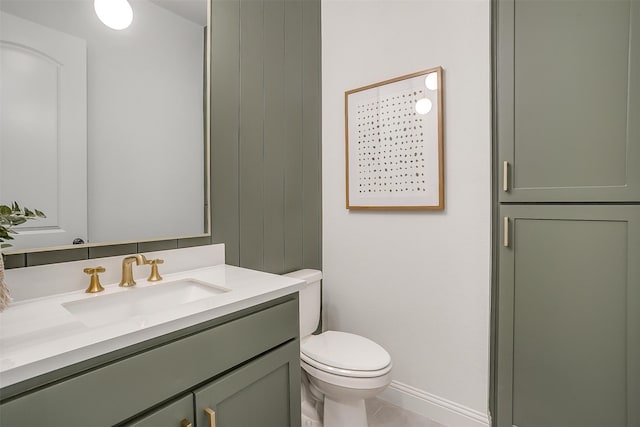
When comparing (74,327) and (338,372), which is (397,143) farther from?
(74,327)

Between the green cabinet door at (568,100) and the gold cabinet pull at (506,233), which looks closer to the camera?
the green cabinet door at (568,100)

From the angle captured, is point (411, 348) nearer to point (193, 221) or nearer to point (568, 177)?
point (568, 177)

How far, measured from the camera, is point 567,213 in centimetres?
125

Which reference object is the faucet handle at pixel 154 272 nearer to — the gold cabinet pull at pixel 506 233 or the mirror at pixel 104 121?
the mirror at pixel 104 121

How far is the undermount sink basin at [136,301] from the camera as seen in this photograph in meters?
0.97

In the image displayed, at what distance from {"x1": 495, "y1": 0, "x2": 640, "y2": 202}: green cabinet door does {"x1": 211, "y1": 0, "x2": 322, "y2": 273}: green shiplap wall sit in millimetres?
1023

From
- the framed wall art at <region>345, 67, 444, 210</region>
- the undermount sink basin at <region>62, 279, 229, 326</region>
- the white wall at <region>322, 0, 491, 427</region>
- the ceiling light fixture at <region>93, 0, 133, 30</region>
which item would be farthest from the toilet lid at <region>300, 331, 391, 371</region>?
the ceiling light fixture at <region>93, 0, 133, 30</region>

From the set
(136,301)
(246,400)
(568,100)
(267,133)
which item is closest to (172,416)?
(246,400)

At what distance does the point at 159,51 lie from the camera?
4.22ft

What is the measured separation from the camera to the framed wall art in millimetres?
1631

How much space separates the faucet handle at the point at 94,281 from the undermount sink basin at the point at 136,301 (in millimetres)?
49

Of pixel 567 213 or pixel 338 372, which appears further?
pixel 338 372

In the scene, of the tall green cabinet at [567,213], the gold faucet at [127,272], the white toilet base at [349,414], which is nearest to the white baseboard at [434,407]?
the tall green cabinet at [567,213]

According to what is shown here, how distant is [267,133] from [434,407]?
5.48ft
